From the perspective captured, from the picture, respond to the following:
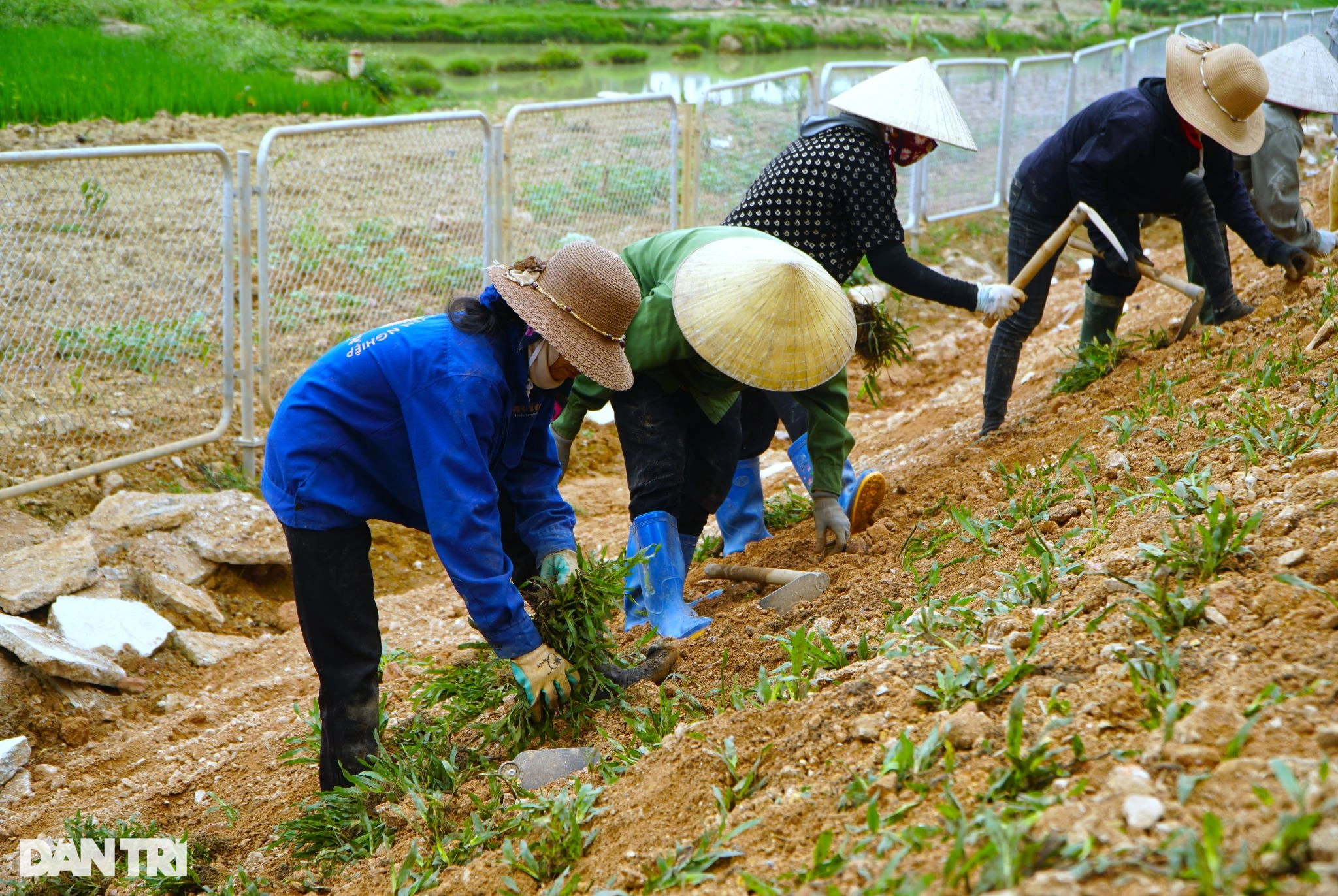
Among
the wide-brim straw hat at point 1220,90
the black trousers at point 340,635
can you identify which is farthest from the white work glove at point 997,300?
the black trousers at point 340,635

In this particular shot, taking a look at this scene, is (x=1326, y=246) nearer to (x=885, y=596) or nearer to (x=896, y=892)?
(x=885, y=596)

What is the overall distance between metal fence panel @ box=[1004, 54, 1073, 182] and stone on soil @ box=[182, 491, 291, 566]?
25.4 feet

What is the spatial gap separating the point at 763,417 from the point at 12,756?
2.77 m

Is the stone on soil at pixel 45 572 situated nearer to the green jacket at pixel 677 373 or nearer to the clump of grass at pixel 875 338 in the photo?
the green jacket at pixel 677 373

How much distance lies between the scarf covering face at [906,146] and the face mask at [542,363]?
1902 millimetres

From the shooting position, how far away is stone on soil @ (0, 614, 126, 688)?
158 inches

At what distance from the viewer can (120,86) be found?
29.0 ft

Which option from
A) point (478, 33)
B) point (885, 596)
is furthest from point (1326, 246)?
point (478, 33)

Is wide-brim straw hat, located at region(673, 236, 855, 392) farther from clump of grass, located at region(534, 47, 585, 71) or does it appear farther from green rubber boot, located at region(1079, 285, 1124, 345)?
clump of grass, located at region(534, 47, 585, 71)

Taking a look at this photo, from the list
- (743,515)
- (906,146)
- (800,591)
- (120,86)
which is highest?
(906,146)

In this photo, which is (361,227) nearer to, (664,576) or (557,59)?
(664,576)

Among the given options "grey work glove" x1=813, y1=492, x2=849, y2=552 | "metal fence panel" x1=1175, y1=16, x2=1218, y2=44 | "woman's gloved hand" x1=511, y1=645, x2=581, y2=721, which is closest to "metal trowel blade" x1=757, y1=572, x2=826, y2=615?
"grey work glove" x1=813, y1=492, x2=849, y2=552

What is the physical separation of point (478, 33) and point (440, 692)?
982 inches

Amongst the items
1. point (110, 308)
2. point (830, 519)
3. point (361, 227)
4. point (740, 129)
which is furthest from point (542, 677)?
point (740, 129)
